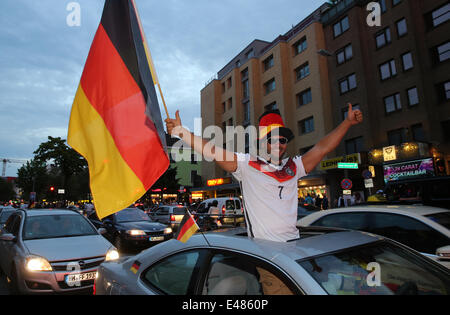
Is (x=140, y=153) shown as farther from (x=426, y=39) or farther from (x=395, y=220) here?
(x=426, y=39)

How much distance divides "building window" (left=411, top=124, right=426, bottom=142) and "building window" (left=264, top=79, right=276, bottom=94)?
51.5ft

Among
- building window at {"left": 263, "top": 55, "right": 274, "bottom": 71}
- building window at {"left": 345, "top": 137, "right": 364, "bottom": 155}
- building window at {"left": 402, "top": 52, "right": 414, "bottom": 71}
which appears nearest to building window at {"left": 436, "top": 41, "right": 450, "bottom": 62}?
building window at {"left": 402, "top": 52, "right": 414, "bottom": 71}

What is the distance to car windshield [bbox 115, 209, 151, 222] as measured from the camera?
11.2m

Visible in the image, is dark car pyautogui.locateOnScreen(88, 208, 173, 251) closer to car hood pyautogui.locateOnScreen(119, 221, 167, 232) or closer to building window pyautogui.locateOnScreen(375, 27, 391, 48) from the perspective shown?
car hood pyautogui.locateOnScreen(119, 221, 167, 232)

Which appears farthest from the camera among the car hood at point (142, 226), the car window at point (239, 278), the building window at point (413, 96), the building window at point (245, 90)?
the building window at point (245, 90)

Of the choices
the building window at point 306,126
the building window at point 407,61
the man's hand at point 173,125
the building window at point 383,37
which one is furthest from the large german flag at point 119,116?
the building window at point 306,126

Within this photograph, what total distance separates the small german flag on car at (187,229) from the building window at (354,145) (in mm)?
24395

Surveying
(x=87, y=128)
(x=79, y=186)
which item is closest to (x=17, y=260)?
(x=87, y=128)

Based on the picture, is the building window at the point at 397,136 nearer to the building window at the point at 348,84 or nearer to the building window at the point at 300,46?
the building window at the point at 348,84

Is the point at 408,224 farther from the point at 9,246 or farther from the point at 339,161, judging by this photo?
the point at 339,161

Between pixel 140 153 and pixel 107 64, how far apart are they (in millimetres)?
969

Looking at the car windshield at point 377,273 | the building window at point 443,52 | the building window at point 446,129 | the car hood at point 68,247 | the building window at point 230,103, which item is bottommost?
the car hood at point 68,247

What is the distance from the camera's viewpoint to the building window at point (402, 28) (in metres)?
21.7
